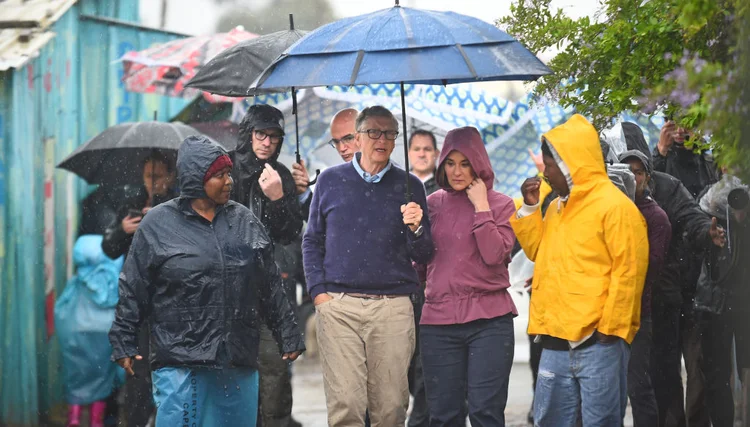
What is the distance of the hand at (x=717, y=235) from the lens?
26.6 ft

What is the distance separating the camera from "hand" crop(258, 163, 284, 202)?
7.90m

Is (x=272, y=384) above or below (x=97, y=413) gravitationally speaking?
above

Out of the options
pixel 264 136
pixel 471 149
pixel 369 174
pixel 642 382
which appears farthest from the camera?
pixel 264 136

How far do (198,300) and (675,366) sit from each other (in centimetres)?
377

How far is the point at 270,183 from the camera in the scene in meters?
7.90

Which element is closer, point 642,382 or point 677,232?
point 642,382

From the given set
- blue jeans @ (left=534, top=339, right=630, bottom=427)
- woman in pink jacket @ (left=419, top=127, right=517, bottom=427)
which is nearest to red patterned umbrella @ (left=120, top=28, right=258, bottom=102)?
woman in pink jacket @ (left=419, top=127, right=517, bottom=427)

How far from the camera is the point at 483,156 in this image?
284 inches

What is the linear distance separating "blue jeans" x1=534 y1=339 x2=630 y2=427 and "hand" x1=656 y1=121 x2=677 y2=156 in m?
2.99

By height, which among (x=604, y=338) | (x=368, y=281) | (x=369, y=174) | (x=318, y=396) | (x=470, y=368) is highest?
(x=369, y=174)

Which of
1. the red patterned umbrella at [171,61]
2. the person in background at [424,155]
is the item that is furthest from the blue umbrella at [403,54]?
the red patterned umbrella at [171,61]

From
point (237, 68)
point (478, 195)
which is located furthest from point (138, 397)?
point (478, 195)

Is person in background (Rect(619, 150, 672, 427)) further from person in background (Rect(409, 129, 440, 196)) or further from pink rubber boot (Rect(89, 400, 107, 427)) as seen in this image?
pink rubber boot (Rect(89, 400, 107, 427))

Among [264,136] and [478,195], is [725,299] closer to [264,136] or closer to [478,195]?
[478,195]
